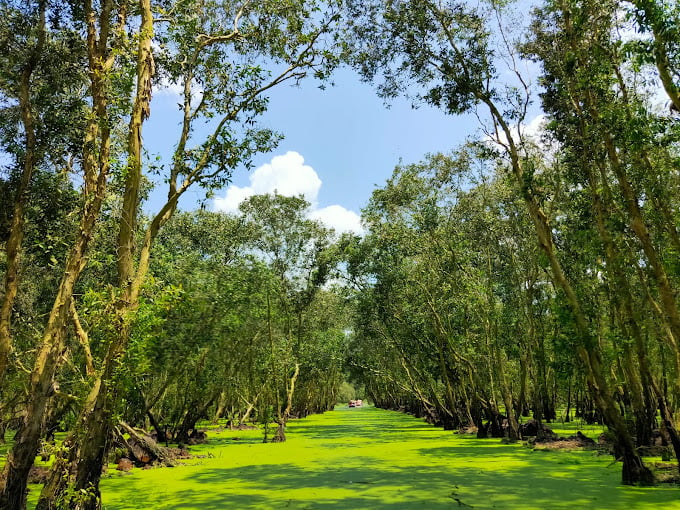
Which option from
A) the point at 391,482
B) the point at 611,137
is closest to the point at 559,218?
the point at 611,137

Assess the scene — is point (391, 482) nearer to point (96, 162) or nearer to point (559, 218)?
point (96, 162)

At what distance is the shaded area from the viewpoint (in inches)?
287

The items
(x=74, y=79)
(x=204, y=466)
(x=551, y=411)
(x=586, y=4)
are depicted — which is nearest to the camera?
(x=586, y=4)

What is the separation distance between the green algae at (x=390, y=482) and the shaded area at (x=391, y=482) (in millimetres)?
17

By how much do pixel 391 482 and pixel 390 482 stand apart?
19 mm

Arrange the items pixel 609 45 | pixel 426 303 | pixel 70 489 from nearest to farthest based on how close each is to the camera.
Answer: pixel 70 489 < pixel 609 45 < pixel 426 303

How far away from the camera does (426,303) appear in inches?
773

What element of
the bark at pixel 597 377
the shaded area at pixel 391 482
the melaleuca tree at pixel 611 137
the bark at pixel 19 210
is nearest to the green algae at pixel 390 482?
the shaded area at pixel 391 482

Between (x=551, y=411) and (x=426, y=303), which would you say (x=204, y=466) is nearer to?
(x=426, y=303)

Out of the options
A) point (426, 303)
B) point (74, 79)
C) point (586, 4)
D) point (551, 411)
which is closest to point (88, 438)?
point (74, 79)

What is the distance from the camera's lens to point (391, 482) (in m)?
9.16

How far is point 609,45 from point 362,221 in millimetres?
13276

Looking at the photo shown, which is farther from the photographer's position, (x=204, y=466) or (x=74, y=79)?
(x=204, y=466)

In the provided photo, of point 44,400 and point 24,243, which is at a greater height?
point 24,243
